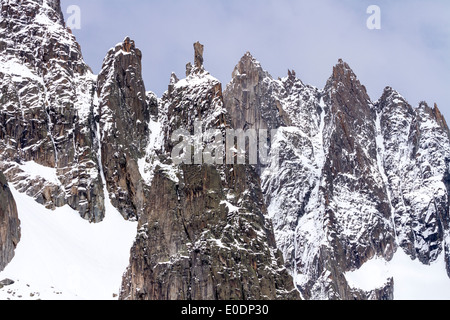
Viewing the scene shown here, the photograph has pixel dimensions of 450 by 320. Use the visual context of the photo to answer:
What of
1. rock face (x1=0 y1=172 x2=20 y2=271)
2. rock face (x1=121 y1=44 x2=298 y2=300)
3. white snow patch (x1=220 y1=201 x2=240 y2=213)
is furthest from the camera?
rock face (x1=0 y1=172 x2=20 y2=271)

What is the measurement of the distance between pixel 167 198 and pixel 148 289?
19195 mm

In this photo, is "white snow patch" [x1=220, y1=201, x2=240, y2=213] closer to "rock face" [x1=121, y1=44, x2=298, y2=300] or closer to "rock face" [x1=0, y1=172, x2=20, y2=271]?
"rock face" [x1=121, y1=44, x2=298, y2=300]

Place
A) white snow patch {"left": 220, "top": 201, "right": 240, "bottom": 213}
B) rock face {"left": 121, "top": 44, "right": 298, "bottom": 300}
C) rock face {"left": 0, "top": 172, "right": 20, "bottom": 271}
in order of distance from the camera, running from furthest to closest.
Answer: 1. rock face {"left": 0, "top": 172, "right": 20, "bottom": 271}
2. white snow patch {"left": 220, "top": 201, "right": 240, "bottom": 213}
3. rock face {"left": 121, "top": 44, "right": 298, "bottom": 300}

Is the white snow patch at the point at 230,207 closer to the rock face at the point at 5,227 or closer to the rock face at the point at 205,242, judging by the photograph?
the rock face at the point at 205,242

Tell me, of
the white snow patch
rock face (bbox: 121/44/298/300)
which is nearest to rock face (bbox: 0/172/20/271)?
rock face (bbox: 121/44/298/300)

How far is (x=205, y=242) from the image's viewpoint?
164750 mm

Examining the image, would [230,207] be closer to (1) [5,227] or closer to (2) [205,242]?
(2) [205,242]

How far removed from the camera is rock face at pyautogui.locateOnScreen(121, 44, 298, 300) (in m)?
161

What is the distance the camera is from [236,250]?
165 meters

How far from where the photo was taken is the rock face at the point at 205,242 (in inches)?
6344

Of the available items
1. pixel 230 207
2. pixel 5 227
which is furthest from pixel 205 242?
pixel 5 227

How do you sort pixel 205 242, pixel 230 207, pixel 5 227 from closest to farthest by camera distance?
pixel 205 242 < pixel 230 207 < pixel 5 227
